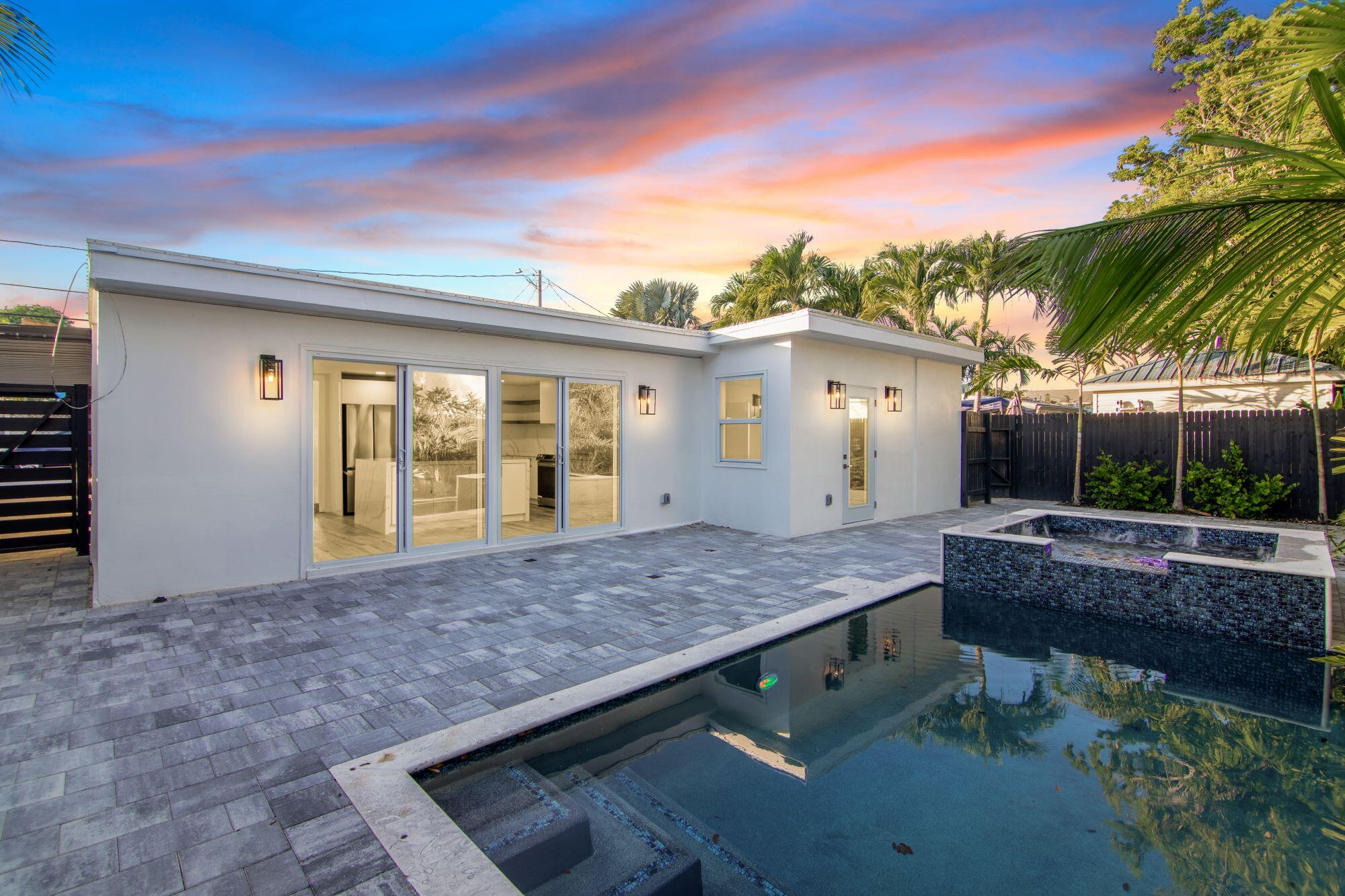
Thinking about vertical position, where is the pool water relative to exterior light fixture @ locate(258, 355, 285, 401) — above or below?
below

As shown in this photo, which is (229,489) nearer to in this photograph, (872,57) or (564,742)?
(564,742)

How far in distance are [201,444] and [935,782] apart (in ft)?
19.9

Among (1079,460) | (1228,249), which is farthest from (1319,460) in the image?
(1228,249)

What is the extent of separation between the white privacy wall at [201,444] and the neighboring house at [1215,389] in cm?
1215

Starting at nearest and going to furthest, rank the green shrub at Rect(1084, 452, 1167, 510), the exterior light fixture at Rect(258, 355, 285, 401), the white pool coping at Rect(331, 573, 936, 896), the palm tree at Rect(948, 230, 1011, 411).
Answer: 1. the white pool coping at Rect(331, 573, 936, 896)
2. the exterior light fixture at Rect(258, 355, 285, 401)
3. the green shrub at Rect(1084, 452, 1167, 510)
4. the palm tree at Rect(948, 230, 1011, 411)

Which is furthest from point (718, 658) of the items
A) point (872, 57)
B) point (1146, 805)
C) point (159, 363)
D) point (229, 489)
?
point (872, 57)

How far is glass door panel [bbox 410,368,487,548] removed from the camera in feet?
21.5

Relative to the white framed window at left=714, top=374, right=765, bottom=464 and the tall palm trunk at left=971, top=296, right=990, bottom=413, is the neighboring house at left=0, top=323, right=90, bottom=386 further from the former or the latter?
the tall palm trunk at left=971, top=296, right=990, bottom=413

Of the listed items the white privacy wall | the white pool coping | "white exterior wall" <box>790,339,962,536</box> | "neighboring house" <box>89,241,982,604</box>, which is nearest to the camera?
the white pool coping

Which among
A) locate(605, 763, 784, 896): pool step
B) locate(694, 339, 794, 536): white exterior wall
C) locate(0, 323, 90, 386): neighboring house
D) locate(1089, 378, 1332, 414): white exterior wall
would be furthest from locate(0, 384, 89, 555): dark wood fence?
locate(1089, 378, 1332, 414): white exterior wall

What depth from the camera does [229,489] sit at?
5535mm

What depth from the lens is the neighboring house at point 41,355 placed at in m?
7.59

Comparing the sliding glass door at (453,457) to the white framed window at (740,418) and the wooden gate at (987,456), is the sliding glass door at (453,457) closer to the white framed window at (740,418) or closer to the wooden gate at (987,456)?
the white framed window at (740,418)

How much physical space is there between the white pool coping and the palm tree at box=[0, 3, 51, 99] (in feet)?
10.3
